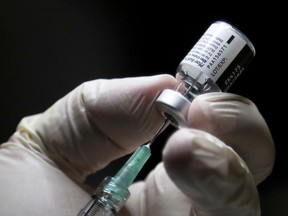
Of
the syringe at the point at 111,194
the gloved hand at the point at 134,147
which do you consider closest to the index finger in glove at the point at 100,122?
the gloved hand at the point at 134,147

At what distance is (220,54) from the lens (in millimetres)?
570

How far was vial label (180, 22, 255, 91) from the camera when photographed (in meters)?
→ 0.57

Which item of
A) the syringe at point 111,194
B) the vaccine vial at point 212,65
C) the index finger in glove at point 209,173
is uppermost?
the vaccine vial at point 212,65

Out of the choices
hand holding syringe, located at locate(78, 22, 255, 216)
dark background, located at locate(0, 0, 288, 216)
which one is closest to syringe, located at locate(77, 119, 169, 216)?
hand holding syringe, located at locate(78, 22, 255, 216)

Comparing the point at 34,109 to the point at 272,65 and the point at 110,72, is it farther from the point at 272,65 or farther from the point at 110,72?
the point at 272,65

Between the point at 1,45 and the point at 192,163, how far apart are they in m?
0.65

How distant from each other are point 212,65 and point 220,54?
0.02 m

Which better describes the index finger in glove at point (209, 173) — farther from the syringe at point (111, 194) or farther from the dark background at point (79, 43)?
the dark background at point (79, 43)

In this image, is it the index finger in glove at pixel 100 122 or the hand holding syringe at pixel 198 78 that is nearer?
→ the hand holding syringe at pixel 198 78

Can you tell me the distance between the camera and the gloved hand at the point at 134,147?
0.49 metres

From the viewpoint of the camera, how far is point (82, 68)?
38.6 inches

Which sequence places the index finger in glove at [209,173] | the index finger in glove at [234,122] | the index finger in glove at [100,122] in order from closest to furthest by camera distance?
the index finger in glove at [209,173] → the index finger in glove at [234,122] → the index finger in glove at [100,122]

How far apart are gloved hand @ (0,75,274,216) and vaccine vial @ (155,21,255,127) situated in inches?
0.8

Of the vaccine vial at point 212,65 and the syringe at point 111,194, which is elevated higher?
the vaccine vial at point 212,65
